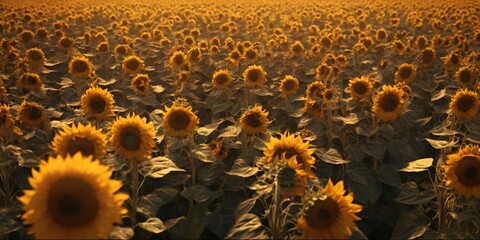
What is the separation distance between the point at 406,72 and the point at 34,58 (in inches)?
325

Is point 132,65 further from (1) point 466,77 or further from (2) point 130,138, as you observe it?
(1) point 466,77

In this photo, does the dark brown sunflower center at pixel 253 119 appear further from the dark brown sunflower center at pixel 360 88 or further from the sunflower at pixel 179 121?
the dark brown sunflower center at pixel 360 88

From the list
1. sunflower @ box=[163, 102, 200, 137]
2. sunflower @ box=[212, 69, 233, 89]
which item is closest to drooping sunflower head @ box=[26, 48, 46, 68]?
sunflower @ box=[212, 69, 233, 89]

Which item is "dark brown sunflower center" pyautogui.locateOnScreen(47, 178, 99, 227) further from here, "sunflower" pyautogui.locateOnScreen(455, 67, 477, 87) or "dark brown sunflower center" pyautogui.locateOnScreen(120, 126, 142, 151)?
"sunflower" pyautogui.locateOnScreen(455, 67, 477, 87)

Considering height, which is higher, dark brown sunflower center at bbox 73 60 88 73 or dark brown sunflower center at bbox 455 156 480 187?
dark brown sunflower center at bbox 73 60 88 73

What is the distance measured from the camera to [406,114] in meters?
6.18

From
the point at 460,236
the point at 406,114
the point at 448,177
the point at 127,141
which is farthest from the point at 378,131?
the point at 127,141

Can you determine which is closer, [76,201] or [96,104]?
[76,201]

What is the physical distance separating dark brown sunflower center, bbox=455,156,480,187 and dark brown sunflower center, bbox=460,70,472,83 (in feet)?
13.5

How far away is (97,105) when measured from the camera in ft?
15.8

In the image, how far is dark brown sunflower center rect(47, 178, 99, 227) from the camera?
2.27 m

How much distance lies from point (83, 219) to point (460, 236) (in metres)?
3.16

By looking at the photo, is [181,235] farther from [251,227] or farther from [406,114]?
[406,114]

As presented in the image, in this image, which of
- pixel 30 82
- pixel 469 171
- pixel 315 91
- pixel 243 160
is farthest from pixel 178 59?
pixel 469 171
